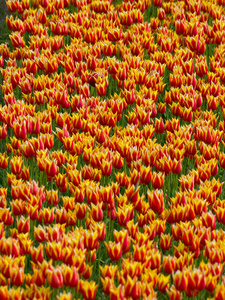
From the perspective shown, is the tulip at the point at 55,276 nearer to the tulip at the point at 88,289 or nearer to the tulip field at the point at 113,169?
the tulip field at the point at 113,169

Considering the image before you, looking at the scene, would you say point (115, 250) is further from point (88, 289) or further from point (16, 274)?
point (16, 274)

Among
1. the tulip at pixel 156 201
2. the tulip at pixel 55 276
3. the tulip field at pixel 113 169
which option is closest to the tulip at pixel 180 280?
the tulip field at pixel 113 169

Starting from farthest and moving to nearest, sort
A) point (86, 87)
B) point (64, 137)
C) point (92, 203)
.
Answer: point (86, 87) < point (64, 137) < point (92, 203)

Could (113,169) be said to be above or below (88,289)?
below

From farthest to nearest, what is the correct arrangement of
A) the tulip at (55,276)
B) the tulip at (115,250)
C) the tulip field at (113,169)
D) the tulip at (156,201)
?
1. the tulip at (156,201)
2. the tulip at (115,250)
3. the tulip field at (113,169)
4. the tulip at (55,276)

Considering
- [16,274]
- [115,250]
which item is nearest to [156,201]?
[115,250]

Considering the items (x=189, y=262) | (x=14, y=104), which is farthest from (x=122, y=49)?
(x=189, y=262)

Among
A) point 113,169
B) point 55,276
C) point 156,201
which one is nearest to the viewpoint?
point 55,276

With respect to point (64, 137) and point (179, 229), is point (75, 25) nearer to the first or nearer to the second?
point (64, 137)
